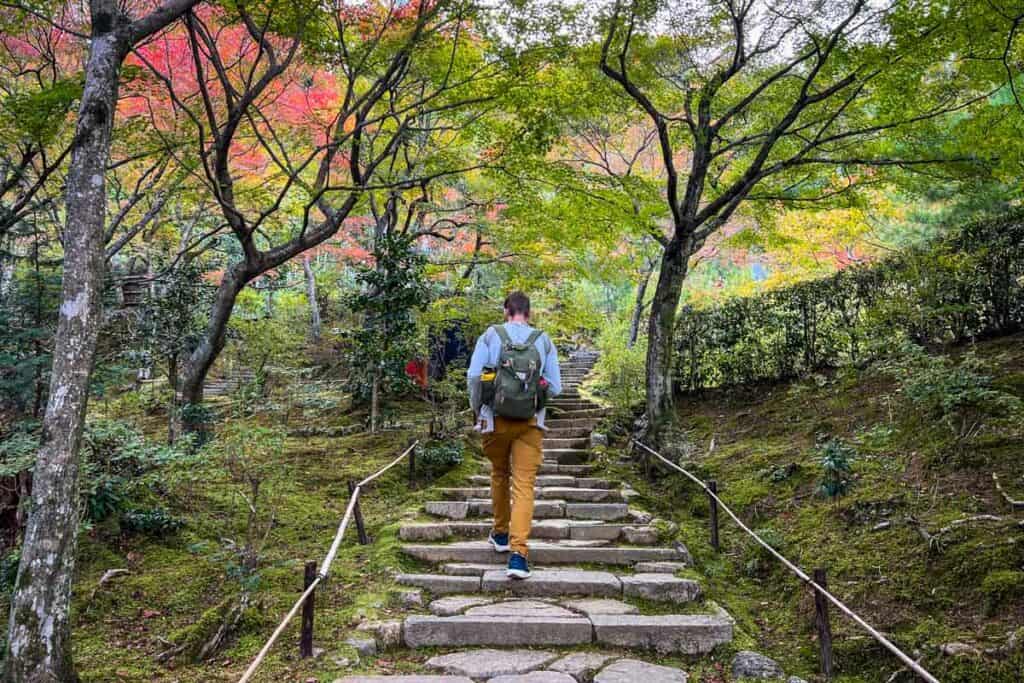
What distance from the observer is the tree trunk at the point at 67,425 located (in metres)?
3.51

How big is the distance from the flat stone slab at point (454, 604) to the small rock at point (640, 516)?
6.98 feet

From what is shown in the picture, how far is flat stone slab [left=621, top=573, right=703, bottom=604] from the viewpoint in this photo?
4438mm

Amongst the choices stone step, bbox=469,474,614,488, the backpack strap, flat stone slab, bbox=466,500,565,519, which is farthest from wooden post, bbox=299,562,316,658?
stone step, bbox=469,474,614,488

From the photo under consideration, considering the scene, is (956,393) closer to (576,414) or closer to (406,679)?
(406,679)

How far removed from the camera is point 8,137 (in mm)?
6371

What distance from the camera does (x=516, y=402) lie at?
435 centimetres

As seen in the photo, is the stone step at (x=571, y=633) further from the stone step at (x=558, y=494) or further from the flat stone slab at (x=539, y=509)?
the stone step at (x=558, y=494)

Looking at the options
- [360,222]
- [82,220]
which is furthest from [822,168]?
[360,222]

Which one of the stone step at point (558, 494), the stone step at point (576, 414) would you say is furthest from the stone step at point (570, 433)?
the stone step at point (558, 494)

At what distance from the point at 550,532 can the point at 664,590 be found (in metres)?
1.45

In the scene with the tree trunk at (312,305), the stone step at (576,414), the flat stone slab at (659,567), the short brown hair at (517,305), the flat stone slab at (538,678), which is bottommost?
the flat stone slab at (538,678)

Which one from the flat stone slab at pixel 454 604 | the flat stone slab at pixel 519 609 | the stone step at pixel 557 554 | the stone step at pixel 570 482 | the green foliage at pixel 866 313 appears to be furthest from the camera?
the stone step at pixel 570 482

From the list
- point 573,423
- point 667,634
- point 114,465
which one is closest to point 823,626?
point 667,634

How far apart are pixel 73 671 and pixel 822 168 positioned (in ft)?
29.5
